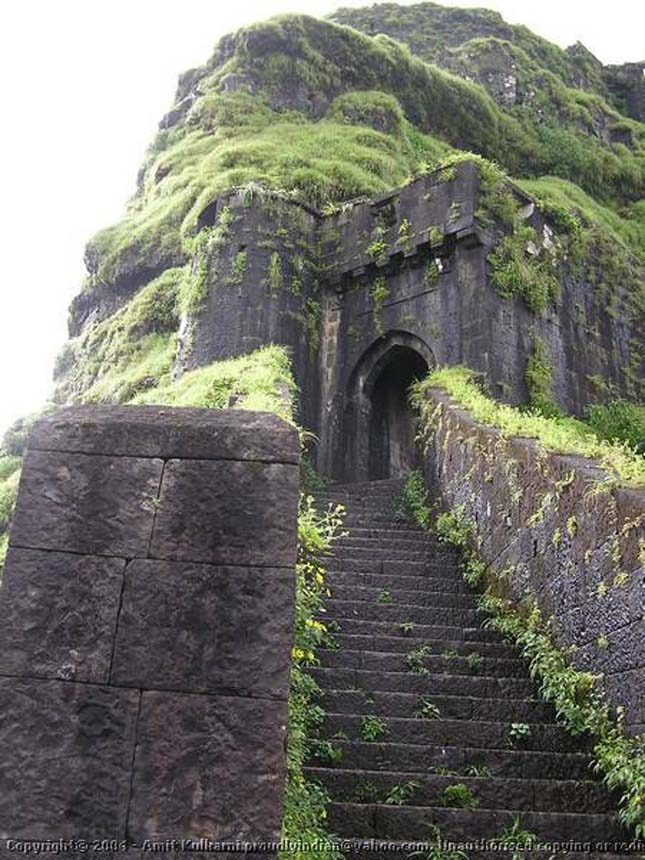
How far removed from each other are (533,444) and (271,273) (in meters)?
9.00

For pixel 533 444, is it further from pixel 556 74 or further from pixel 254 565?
pixel 556 74

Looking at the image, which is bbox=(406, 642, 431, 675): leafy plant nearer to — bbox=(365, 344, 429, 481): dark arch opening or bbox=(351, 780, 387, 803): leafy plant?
bbox=(351, 780, 387, 803): leafy plant

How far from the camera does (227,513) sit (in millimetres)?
3150

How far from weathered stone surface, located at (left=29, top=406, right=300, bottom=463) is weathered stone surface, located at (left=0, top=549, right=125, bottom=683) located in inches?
16.9

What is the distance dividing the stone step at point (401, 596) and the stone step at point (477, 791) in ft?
8.82

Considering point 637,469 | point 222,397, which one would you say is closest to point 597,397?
point 222,397

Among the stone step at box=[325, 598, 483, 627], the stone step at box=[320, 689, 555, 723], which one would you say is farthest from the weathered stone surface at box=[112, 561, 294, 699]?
the stone step at box=[325, 598, 483, 627]

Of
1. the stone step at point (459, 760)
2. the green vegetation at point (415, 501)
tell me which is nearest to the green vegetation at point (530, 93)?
the green vegetation at point (415, 501)

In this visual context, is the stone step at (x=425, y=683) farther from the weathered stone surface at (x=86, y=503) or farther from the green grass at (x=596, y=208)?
the green grass at (x=596, y=208)

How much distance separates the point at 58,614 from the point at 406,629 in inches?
196

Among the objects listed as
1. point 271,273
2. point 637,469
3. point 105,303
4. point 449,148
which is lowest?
point 637,469

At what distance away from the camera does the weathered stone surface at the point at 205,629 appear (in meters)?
2.92

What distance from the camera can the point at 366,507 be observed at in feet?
39.6

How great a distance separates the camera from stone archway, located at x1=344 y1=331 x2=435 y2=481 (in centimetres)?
1572
